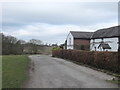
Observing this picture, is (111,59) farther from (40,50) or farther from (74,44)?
(40,50)

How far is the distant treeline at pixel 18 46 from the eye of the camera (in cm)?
5759

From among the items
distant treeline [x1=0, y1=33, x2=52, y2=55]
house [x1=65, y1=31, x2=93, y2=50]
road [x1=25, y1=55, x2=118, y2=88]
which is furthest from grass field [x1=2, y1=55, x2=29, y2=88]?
distant treeline [x1=0, y1=33, x2=52, y2=55]

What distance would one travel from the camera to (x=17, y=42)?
63.9 meters

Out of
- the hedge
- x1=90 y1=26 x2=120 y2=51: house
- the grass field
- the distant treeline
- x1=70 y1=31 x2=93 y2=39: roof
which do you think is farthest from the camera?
the distant treeline

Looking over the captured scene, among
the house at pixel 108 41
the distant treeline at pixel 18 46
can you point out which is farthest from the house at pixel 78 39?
the distant treeline at pixel 18 46

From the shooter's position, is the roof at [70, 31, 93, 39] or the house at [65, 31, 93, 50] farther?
the roof at [70, 31, 93, 39]

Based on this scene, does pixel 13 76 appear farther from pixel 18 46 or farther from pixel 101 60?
pixel 18 46

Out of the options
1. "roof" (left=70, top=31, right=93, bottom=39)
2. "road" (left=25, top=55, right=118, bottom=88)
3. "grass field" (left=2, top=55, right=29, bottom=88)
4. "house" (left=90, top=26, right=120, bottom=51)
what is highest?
"roof" (left=70, top=31, right=93, bottom=39)

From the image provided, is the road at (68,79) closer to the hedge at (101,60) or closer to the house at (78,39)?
the hedge at (101,60)

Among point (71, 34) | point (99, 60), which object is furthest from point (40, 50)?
point (99, 60)

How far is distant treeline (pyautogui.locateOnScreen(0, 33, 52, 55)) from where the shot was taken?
189 feet

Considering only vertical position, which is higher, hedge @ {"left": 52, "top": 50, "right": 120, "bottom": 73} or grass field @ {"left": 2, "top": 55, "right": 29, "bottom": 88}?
hedge @ {"left": 52, "top": 50, "right": 120, "bottom": 73}

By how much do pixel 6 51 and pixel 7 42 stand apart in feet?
9.81

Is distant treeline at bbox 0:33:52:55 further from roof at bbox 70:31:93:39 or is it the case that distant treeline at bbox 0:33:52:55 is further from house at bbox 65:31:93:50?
roof at bbox 70:31:93:39
